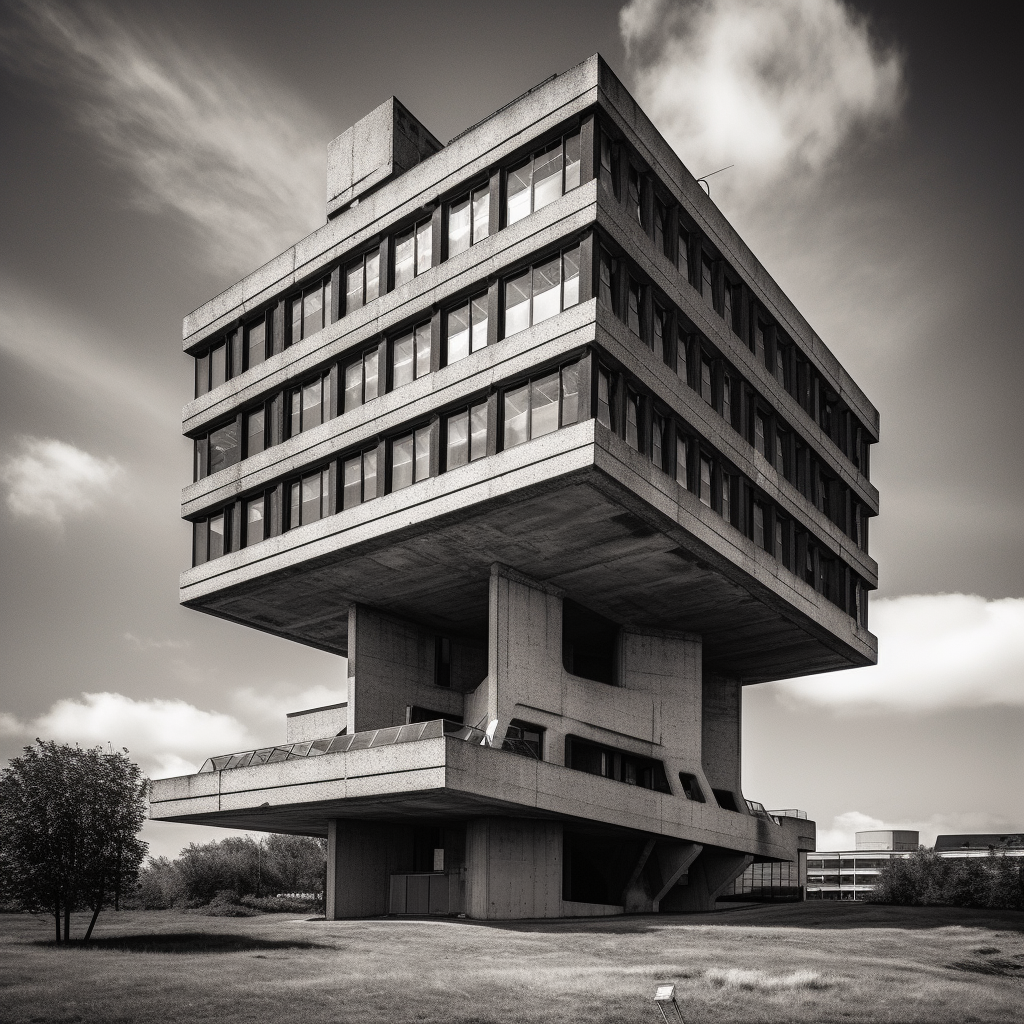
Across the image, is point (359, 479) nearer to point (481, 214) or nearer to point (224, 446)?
point (224, 446)

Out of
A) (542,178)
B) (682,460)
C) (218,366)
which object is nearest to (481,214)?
(542,178)

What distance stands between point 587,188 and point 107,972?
25590 mm

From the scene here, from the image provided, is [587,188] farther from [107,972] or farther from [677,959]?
[107,972]

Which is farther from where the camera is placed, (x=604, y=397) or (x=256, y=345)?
(x=256, y=345)

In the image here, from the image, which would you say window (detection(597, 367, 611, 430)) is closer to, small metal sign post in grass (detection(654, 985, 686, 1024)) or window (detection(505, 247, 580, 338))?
window (detection(505, 247, 580, 338))

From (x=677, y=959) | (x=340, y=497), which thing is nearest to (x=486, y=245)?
(x=340, y=497)

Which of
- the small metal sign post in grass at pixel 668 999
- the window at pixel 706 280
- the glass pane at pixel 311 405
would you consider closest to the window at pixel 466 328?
the glass pane at pixel 311 405

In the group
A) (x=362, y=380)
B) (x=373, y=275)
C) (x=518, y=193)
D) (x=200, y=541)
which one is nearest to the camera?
(x=518, y=193)

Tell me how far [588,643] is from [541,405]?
18.1m

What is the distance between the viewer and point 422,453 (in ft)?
133

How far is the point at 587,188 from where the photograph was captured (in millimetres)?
37312

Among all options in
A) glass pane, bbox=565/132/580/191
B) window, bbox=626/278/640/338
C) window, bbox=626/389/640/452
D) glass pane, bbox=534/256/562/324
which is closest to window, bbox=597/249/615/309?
window, bbox=626/278/640/338

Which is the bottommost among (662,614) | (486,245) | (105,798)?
(105,798)

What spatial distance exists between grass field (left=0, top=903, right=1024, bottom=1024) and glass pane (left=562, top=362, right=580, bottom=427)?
14792 mm
